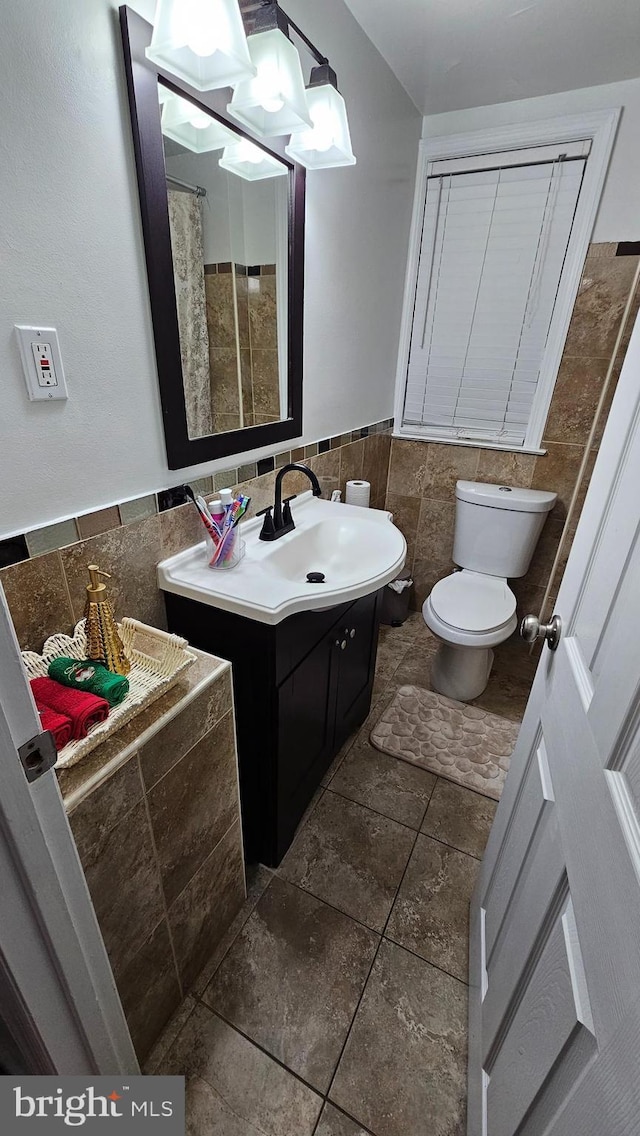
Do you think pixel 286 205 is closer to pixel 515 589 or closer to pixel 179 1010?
pixel 515 589

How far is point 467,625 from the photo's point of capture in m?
1.85

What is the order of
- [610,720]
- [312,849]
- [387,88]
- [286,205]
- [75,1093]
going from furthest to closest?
[387,88] < [312,849] < [286,205] < [75,1093] < [610,720]

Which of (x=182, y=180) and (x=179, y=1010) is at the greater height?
(x=182, y=180)

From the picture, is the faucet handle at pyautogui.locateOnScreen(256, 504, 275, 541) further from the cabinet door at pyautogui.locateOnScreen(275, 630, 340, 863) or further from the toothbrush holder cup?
the cabinet door at pyautogui.locateOnScreen(275, 630, 340, 863)

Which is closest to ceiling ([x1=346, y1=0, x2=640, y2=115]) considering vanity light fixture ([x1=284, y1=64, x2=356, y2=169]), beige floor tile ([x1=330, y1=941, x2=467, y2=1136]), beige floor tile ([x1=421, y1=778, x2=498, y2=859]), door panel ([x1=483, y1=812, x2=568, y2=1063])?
vanity light fixture ([x1=284, y1=64, x2=356, y2=169])

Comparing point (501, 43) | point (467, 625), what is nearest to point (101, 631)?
point (467, 625)

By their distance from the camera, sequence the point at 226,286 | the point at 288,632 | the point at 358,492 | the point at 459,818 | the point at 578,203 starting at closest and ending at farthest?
the point at 288,632, the point at 226,286, the point at 459,818, the point at 578,203, the point at 358,492

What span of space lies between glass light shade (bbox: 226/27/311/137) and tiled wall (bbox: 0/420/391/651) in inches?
31.5

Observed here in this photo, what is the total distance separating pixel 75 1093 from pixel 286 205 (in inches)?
76.2

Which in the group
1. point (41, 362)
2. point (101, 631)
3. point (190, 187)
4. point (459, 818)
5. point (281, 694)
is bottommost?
point (459, 818)

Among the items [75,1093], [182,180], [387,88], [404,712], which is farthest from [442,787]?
[387,88]

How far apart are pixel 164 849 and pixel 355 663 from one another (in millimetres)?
848

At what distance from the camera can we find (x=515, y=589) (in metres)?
2.35

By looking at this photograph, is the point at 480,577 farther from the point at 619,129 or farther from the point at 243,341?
the point at 619,129
